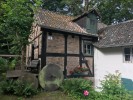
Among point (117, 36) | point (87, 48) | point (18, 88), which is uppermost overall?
point (117, 36)

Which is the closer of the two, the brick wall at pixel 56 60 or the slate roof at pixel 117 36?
the brick wall at pixel 56 60

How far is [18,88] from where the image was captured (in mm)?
9312

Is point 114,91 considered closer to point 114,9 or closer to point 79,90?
point 79,90

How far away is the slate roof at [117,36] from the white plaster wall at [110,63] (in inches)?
22.4

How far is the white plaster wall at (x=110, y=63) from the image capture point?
12.5 metres

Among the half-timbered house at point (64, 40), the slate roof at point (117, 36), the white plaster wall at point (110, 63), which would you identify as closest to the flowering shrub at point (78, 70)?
the half-timbered house at point (64, 40)

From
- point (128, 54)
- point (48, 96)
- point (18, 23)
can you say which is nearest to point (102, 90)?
point (48, 96)

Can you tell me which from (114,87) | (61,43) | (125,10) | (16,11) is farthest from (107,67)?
(125,10)

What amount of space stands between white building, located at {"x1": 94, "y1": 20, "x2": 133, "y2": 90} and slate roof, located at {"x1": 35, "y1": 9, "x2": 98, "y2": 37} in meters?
1.63

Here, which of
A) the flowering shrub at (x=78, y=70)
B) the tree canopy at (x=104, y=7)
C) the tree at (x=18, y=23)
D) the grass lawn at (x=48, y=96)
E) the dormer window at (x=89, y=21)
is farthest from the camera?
the tree canopy at (x=104, y=7)

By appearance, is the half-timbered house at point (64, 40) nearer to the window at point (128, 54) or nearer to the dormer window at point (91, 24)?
the dormer window at point (91, 24)

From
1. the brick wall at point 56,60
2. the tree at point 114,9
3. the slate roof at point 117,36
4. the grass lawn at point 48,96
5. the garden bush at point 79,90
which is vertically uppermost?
the tree at point 114,9

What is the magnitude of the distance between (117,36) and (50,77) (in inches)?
240

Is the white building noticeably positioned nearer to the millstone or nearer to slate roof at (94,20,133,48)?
slate roof at (94,20,133,48)
